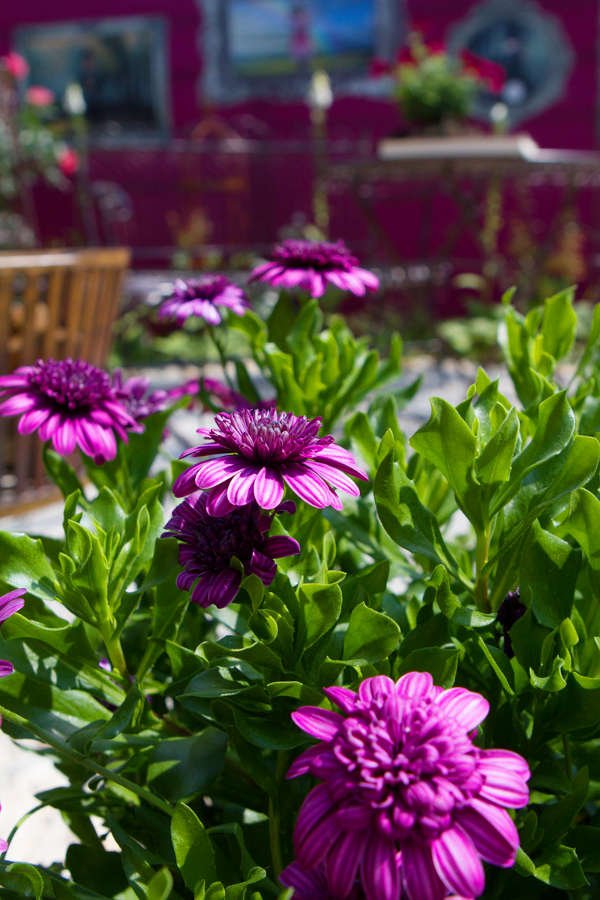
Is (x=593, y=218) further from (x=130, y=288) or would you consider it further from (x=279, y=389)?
(x=279, y=389)

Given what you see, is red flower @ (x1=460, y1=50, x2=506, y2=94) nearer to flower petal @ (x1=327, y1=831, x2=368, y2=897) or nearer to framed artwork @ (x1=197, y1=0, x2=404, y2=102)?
framed artwork @ (x1=197, y1=0, x2=404, y2=102)

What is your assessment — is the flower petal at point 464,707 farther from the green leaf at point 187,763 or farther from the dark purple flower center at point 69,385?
the dark purple flower center at point 69,385

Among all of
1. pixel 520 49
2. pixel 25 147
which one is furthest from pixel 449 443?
pixel 520 49

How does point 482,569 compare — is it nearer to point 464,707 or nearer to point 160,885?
point 464,707

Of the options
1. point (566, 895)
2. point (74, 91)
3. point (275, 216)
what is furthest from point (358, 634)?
point (275, 216)

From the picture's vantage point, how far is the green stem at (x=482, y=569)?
2.61 ft

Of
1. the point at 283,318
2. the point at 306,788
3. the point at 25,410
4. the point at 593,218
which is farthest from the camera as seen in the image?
the point at 593,218

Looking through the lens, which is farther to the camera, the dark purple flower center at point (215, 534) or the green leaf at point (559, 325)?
the green leaf at point (559, 325)

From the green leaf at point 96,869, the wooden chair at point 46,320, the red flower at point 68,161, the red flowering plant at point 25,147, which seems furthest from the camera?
the red flower at point 68,161

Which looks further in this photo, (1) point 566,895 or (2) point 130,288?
(2) point 130,288

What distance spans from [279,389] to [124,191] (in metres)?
8.49

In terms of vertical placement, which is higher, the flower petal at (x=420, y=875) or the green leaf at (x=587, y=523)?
the green leaf at (x=587, y=523)

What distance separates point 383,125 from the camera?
29.7 feet

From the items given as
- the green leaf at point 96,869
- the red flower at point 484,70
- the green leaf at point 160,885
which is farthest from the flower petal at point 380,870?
the red flower at point 484,70
